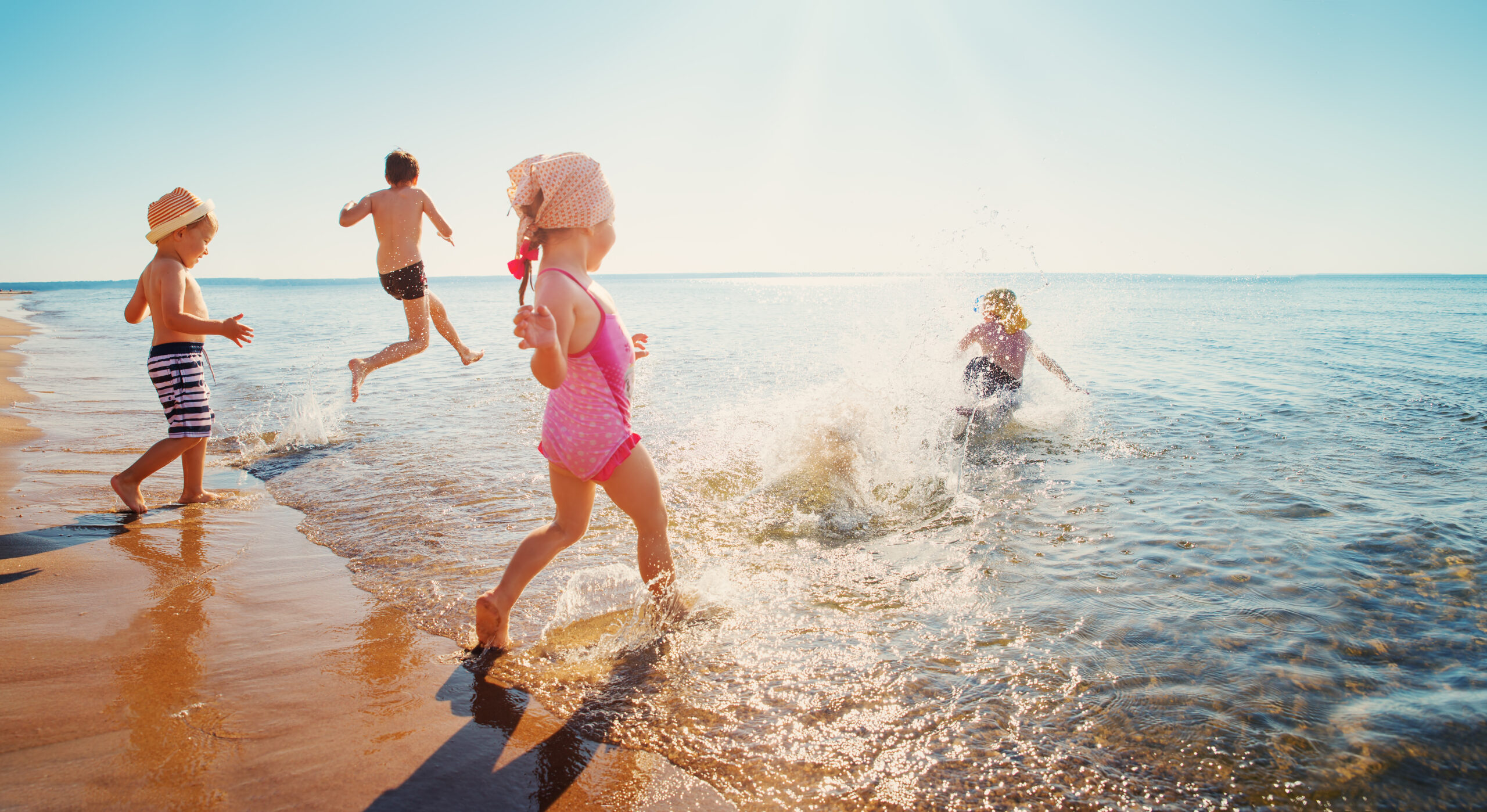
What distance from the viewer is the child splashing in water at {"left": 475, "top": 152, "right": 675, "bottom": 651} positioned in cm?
272

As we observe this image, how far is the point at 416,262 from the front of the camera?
6.22 meters

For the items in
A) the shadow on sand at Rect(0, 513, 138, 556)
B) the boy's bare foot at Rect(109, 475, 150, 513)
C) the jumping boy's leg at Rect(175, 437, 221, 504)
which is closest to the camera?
the shadow on sand at Rect(0, 513, 138, 556)

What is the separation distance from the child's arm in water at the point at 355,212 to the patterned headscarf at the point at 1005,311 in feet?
21.6

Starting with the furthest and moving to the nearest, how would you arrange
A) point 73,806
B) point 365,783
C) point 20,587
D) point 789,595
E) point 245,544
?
point 245,544 < point 789,595 < point 20,587 < point 365,783 < point 73,806

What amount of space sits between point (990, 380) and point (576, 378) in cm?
650

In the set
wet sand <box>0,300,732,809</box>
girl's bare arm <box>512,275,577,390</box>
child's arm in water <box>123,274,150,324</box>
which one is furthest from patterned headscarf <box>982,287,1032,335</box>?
child's arm in water <box>123,274,150,324</box>

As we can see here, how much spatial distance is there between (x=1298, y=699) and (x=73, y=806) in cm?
424

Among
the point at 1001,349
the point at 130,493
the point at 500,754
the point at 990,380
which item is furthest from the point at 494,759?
the point at 1001,349

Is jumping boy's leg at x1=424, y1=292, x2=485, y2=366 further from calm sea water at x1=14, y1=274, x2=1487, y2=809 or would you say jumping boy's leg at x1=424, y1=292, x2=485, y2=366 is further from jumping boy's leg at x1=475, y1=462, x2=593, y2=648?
jumping boy's leg at x1=475, y1=462, x2=593, y2=648

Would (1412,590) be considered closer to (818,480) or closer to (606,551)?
(818,480)

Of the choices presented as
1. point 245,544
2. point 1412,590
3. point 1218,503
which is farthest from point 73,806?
point 1218,503

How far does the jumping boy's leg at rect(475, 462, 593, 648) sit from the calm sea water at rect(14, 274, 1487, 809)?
0.75 ft

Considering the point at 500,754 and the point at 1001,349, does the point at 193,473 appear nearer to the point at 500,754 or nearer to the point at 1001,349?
the point at 500,754

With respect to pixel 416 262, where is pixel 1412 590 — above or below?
below
